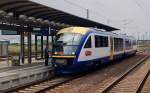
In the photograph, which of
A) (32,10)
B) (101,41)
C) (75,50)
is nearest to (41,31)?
(32,10)

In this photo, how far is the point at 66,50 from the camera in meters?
18.0

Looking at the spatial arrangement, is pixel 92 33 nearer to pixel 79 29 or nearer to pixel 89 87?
pixel 79 29

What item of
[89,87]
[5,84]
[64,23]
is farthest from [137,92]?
[64,23]

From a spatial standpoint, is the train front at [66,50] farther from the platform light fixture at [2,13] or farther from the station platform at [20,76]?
the platform light fixture at [2,13]

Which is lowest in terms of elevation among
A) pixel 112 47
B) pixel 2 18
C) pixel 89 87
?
pixel 89 87

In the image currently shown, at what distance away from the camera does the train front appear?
17.8 m

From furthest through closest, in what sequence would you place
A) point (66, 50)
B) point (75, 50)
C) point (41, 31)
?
point (41, 31) < point (66, 50) < point (75, 50)

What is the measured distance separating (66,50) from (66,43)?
435mm

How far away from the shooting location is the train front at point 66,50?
1778cm

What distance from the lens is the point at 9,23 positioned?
1947cm

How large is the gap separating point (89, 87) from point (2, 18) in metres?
6.08

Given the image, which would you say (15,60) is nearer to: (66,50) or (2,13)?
(66,50)

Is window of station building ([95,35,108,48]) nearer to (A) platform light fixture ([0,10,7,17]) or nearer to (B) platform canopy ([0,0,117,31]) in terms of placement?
(B) platform canopy ([0,0,117,31])

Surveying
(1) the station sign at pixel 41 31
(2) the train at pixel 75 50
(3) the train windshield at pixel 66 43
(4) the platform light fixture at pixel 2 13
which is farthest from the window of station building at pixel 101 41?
(4) the platform light fixture at pixel 2 13
